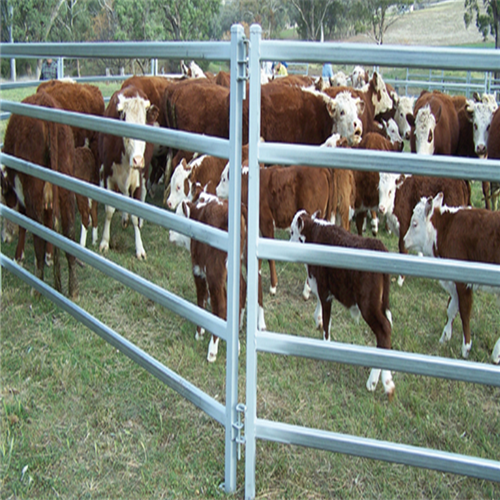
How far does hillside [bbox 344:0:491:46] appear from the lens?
71.8 meters

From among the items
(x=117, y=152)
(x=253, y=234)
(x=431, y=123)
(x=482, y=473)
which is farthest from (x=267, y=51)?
(x=431, y=123)

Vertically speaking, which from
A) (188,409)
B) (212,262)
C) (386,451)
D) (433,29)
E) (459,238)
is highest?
(433,29)

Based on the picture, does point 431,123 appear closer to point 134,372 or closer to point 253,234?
point 134,372

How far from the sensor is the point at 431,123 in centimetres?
848

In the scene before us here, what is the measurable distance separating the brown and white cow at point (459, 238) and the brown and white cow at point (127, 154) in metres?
3.18

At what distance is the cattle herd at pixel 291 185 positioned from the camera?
456cm

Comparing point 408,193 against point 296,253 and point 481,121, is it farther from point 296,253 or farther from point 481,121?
point 481,121

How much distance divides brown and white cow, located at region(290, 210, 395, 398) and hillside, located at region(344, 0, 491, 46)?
66.5 metres

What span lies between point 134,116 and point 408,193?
10.3 ft

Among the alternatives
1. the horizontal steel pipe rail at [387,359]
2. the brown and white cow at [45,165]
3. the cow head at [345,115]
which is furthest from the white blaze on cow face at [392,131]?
the horizontal steel pipe rail at [387,359]

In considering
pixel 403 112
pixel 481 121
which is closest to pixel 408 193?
pixel 481 121

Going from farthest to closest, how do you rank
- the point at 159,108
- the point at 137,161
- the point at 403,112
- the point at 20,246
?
the point at 403,112, the point at 159,108, the point at 137,161, the point at 20,246

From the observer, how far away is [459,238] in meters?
Answer: 4.75

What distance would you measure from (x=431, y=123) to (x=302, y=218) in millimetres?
4513
